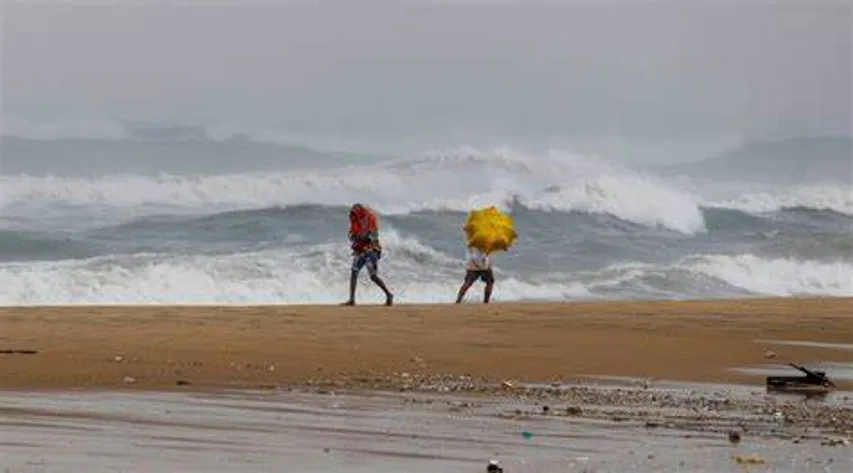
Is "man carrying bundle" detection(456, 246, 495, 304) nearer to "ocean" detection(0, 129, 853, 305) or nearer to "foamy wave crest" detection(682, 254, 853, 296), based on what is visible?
"ocean" detection(0, 129, 853, 305)

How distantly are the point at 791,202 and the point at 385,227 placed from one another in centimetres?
1492

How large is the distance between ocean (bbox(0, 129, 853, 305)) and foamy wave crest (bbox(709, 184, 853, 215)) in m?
0.11

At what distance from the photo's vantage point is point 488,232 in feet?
75.4

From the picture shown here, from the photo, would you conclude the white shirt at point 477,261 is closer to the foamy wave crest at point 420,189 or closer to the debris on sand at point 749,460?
the debris on sand at point 749,460

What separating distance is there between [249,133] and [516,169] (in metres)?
24.0

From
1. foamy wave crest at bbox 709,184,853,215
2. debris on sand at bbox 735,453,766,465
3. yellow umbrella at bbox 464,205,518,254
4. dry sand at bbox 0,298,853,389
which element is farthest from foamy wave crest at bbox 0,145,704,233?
debris on sand at bbox 735,453,766,465

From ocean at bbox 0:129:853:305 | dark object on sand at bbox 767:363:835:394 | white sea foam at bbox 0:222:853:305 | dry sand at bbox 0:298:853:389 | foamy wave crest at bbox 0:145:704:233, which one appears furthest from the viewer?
foamy wave crest at bbox 0:145:704:233

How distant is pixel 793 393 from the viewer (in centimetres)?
1194

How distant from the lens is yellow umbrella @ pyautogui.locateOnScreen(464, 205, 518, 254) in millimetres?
22922

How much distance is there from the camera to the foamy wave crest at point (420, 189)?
43.4 metres

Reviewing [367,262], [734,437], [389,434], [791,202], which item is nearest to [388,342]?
[389,434]

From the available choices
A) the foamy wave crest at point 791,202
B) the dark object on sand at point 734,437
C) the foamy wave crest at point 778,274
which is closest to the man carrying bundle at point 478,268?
the foamy wave crest at point 778,274

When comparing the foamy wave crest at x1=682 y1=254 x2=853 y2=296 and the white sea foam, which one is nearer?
the white sea foam

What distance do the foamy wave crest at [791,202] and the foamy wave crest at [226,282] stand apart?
1909cm
